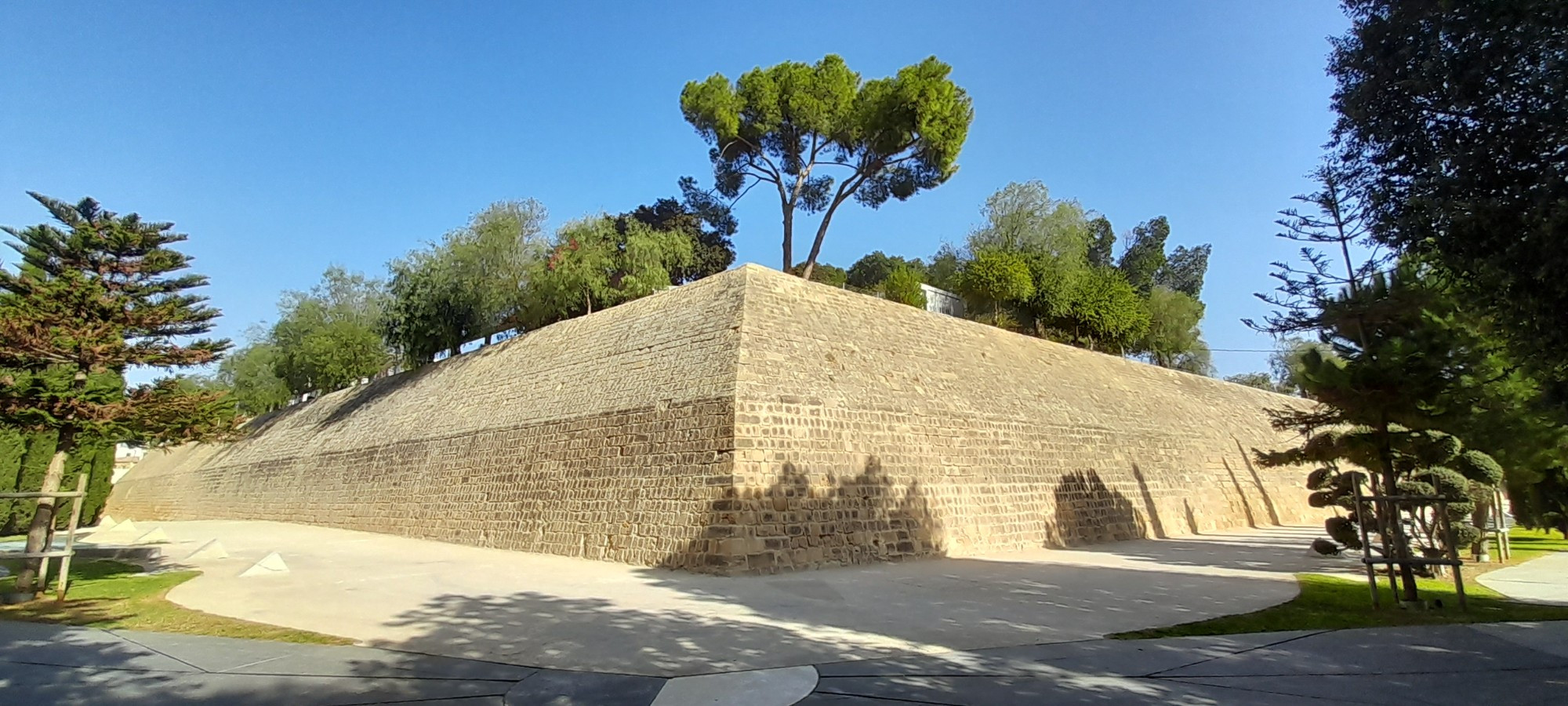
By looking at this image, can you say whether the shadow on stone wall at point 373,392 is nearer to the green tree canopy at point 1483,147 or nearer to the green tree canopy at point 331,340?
the green tree canopy at point 331,340

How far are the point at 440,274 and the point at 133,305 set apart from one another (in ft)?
55.7

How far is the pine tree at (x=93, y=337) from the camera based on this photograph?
891cm

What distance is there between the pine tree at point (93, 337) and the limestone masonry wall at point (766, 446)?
5828 mm

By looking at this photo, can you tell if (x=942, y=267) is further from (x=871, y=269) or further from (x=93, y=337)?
(x=93, y=337)

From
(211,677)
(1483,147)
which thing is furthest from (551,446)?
(1483,147)

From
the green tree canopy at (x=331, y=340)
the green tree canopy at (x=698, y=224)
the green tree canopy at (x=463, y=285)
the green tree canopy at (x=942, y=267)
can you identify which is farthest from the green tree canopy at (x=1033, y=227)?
the green tree canopy at (x=331, y=340)

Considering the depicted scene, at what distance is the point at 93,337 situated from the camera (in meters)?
9.15

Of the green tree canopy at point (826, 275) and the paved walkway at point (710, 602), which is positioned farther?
the green tree canopy at point (826, 275)

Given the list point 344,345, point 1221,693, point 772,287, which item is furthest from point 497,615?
point 344,345

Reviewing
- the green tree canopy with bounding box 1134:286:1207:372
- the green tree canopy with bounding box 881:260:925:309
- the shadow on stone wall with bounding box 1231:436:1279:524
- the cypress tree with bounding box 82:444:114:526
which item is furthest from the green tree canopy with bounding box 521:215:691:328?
the green tree canopy with bounding box 1134:286:1207:372

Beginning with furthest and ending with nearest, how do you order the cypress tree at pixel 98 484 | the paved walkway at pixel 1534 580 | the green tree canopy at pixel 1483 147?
the cypress tree at pixel 98 484 < the paved walkway at pixel 1534 580 < the green tree canopy at pixel 1483 147

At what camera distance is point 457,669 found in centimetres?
514

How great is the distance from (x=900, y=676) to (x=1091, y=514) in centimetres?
1314

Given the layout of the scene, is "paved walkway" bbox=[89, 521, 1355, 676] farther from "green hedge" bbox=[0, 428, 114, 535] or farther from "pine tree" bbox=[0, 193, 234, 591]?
"green hedge" bbox=[0, 428, 114, 535]
